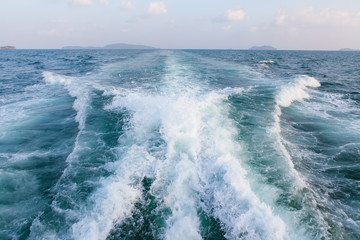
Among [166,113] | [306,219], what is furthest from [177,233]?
[166,113]

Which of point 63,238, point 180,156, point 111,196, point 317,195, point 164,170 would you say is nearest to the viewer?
point 63,238

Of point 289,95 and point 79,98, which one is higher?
point 289,95

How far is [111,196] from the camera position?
3.66m

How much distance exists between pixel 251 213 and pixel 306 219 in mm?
1042

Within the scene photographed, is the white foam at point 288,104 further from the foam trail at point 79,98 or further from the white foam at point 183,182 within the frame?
the foam trail at point 79,98

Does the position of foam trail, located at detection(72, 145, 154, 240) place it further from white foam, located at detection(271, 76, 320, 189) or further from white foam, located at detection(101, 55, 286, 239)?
white foam, located at detection(271, 76, 320, 189)

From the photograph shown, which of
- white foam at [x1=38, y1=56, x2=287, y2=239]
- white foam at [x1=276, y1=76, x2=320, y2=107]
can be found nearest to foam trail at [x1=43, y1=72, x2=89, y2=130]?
white foam at [x1=38, y1=56, x2=287, y2=239]

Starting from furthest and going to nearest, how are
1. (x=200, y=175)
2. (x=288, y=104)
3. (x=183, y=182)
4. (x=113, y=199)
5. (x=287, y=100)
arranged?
(x=287, y=100), (x=288, y=104), (x=200, y=175), (x=183, y=182), (x=113, y=199)

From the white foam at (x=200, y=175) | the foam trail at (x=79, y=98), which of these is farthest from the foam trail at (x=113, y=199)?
the foam trail at (x=79, y=98)

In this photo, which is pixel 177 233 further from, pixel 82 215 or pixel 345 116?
pixel 345 116

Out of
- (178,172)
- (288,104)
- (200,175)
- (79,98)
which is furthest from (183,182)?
(79,98)

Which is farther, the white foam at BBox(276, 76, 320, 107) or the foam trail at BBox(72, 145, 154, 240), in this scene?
the white foam at BBox(276, 76, 320, 107)

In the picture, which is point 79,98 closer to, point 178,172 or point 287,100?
point 178,172

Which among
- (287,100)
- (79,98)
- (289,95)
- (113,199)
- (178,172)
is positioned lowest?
(113,199)
